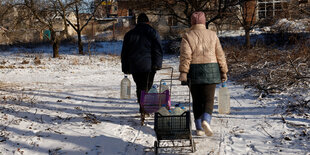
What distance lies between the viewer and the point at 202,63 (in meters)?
4.78

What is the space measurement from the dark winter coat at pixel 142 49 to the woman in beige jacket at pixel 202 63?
115cm

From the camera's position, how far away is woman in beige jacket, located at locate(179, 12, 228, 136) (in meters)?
4.73


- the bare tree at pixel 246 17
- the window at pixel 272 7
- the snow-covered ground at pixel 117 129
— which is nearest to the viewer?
the snow-covered ground at pixel 117 129

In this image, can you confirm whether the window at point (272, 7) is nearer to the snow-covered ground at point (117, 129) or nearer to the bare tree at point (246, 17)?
the bare tree at point (246, 17)

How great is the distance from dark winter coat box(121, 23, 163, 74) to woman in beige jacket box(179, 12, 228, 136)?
3.76 feet

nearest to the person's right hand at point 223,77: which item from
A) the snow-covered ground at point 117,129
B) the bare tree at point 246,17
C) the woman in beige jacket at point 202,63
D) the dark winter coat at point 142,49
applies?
the woman in beige jacket at point 202,63

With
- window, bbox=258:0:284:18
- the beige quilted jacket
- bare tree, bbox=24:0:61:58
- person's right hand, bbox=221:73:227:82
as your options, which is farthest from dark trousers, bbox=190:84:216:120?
bare tree, bbox=24:0:61:58

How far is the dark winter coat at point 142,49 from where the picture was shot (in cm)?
582

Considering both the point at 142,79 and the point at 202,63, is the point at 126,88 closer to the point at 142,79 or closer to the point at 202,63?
the point at 142,79

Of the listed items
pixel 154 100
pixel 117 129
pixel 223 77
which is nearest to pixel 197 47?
pixel 223 77

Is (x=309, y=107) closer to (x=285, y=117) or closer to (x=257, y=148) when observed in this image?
(x=285, y=117)

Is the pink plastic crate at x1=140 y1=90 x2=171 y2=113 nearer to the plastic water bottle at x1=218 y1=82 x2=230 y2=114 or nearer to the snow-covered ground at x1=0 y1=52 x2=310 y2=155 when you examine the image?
the snow-covered ground at x1=0 y1=52 x2=310 y2=155

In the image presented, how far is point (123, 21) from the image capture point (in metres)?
44.4

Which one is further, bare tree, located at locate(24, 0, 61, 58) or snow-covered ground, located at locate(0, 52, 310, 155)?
bare tree, located at locate(24, 0, 61, 58)
